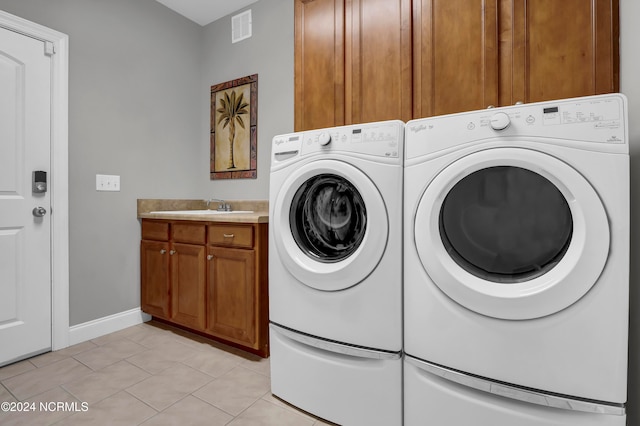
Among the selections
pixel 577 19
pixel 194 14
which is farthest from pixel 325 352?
pixel 194 14

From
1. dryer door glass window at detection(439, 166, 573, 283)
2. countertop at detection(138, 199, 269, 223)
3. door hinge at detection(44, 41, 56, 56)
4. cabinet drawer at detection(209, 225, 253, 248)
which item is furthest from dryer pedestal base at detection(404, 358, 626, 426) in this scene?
door hinge at detection(44, 41, 56, 56)

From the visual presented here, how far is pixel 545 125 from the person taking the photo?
2.98 feet

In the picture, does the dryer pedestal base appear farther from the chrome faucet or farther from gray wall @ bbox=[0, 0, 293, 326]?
the chrome faucet

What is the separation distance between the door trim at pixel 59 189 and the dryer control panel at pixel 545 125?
Result: 2154 millimetres

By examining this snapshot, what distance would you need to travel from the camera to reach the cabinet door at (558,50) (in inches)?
47.8

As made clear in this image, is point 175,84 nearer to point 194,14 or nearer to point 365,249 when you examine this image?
point 194,14

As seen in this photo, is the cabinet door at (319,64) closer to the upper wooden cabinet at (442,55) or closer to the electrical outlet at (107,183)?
the upper wooden cabinet at (442,55)

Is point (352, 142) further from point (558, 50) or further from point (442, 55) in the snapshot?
point (558, 50)

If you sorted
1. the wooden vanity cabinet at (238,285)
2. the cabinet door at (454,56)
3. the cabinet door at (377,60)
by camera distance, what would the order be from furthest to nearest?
the wooden vanity cabinet at (238,285)
the cabinet door at (377,60)
the cabinet door at (454,56)

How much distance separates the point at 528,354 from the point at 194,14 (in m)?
3.25

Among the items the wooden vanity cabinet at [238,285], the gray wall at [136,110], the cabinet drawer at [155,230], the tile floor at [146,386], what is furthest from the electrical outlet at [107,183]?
the tile floor at [146,386]

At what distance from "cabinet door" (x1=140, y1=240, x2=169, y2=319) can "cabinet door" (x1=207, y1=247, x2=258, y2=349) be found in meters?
0.48

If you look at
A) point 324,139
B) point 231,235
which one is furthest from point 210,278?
point 324,139

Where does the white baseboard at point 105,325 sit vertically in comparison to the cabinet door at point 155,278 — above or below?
below
